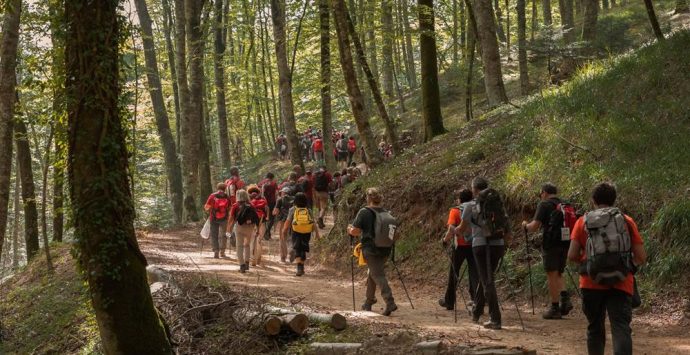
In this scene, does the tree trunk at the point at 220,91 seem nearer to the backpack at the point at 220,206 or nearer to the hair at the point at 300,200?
the backpack at the point at 220,206

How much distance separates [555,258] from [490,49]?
967 centimetres

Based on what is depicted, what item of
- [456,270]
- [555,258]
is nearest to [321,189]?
[456,270]

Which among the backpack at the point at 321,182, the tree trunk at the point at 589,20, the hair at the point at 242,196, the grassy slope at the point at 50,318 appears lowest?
the grassy slope at the point at 50,318

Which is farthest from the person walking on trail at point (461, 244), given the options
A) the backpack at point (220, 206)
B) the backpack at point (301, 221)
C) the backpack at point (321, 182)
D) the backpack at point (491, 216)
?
the backpack at point (321, 182)

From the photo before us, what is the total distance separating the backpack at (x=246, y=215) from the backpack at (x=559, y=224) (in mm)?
7415

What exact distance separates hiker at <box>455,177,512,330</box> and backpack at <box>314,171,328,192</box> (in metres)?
12.6

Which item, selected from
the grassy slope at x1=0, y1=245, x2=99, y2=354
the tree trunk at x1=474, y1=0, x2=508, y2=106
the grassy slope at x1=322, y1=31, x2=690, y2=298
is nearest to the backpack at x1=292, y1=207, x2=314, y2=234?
the grassy slope at x1=322, y1=31, x2=690, y2=298

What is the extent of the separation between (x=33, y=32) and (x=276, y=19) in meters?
7.53

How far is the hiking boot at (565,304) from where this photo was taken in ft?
31.7

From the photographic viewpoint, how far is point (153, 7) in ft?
145

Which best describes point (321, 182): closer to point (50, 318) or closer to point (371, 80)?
point (371, 80)

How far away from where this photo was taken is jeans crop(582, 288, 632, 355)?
240 inches

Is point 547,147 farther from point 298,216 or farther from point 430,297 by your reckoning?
point 298,216

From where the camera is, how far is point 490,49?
1811 cm
